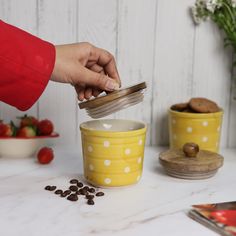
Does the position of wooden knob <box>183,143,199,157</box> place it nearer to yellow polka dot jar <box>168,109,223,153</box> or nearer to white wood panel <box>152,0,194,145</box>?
yellow polka dot jar <box>168,109,223,153</box>

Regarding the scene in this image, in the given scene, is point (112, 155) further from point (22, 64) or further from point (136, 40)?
point (136, 40)

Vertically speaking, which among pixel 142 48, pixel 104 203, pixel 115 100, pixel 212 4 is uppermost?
pixel 212 4

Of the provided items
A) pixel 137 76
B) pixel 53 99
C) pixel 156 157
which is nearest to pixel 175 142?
pixel 156 157

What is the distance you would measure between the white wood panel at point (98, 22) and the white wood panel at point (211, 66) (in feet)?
0.72

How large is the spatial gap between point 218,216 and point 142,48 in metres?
0.60

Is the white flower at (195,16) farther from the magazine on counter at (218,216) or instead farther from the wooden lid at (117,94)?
the magazine on counter at (218,216)

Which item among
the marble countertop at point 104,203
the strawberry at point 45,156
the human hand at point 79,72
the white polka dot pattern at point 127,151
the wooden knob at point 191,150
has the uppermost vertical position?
the human hand at point 79,72

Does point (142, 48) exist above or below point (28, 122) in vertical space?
above

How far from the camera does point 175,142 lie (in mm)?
1189

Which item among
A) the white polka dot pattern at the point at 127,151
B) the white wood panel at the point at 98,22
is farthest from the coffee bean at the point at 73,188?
the white wood panel at the point at 98,22

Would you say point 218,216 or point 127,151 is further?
point 127,151

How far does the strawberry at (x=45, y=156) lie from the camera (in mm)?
1096

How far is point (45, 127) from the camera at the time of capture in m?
1.17

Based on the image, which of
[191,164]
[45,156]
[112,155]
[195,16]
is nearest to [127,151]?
[112,155]
